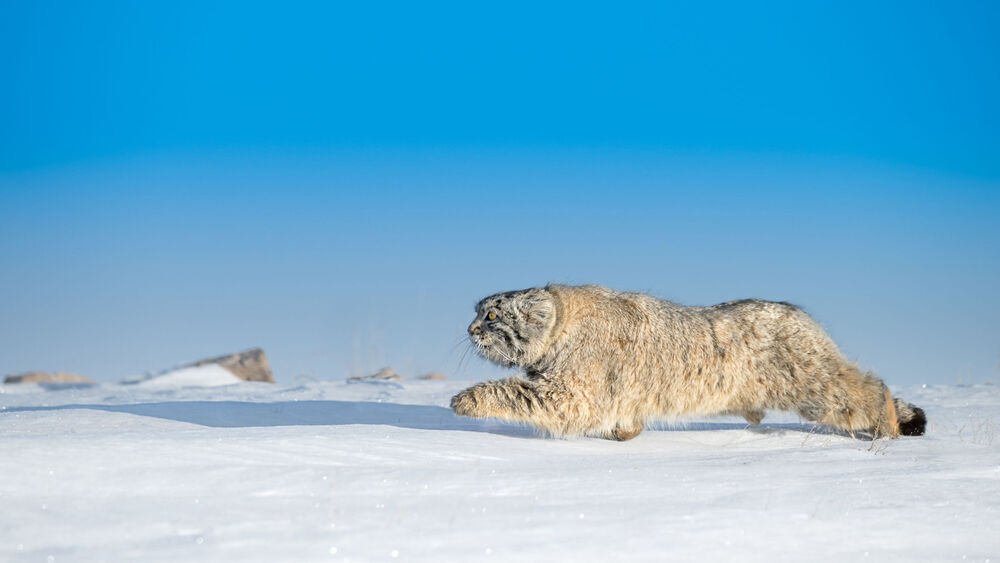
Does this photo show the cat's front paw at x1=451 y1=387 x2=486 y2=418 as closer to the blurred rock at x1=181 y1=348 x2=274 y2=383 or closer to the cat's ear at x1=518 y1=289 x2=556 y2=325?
the cat's ear at x1=518 y1=289 x2=556 y2=325

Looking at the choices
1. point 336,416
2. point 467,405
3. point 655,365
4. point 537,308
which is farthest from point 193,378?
point 655,365

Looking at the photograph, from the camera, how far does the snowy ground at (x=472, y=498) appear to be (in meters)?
4.09

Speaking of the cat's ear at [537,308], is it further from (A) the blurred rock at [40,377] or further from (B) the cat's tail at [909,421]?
(A) the blurred rock at [40,377]

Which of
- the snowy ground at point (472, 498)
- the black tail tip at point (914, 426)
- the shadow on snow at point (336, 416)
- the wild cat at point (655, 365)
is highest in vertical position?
the wild cat at point (655, 365)

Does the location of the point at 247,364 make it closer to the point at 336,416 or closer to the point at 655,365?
the point at 336,416

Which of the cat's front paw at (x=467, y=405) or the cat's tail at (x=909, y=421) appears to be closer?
the cat's front paw at (x=467, y=405)

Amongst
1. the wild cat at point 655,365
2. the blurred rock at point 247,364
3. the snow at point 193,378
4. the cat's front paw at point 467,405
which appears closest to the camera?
the cat's front paw at point 467,405

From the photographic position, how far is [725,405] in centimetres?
702

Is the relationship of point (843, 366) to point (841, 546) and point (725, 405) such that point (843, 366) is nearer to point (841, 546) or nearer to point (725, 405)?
point (725, 405)

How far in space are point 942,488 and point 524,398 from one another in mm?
2563

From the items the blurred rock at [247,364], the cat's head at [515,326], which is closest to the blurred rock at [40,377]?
the blurred rock at [247,364]

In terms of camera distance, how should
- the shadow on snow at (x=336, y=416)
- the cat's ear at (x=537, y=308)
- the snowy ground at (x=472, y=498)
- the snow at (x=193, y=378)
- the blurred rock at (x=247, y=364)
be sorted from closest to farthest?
1. the snowy ground at (x=472, y=498)
2. the cat's ear at (x=537, y=308)
3. the shadow on snow at (x=336, y=416)
4. the snow at (x=193, y=378)
5. the blurred rock at (x=247, y=364)

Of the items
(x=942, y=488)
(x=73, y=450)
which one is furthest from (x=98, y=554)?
(x=942, y=488)

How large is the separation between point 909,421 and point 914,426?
5 centimetres
